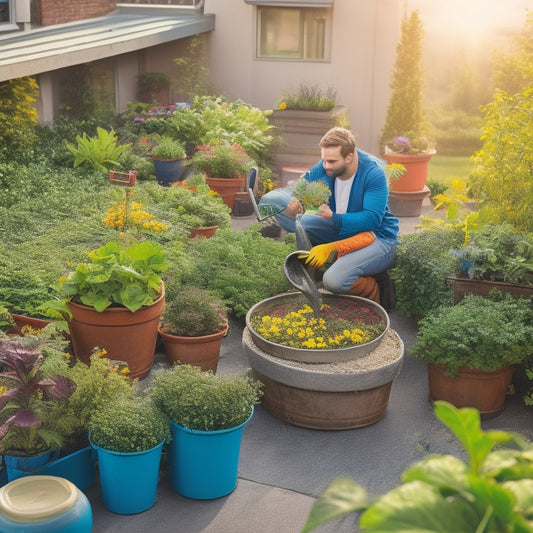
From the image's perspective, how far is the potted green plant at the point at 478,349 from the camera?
511cm

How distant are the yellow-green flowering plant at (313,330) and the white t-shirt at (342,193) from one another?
118cm

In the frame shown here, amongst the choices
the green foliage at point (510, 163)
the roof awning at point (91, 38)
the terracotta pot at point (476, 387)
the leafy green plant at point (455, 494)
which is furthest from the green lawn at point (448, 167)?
the leafy green plant at point (455, 494)

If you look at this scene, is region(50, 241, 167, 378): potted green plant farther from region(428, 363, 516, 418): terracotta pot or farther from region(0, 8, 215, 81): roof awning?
region(0, 8, 215, 81): roof awning

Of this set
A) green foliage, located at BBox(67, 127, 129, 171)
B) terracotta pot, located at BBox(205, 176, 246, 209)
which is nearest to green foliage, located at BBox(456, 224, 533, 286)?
terracotta pot, located at BBox(205, 176, 246, 209)

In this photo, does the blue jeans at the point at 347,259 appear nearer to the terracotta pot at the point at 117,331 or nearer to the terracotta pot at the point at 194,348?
the terracotta pot at the point at 194,348

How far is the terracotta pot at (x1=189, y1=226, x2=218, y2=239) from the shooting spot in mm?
8164

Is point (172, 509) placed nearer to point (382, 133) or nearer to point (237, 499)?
point (237, 499)

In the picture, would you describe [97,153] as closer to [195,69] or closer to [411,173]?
[411,173]

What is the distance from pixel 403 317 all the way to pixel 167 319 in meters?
2.39

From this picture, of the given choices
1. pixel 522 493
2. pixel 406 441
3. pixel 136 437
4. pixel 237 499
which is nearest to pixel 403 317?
pixel 406 441

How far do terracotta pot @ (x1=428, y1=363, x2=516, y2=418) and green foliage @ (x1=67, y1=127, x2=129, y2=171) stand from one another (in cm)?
614

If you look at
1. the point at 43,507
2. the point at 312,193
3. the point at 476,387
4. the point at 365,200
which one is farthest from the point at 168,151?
the point at 43,507

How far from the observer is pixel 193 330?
18.6ft

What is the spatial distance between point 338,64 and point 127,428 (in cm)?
1231
